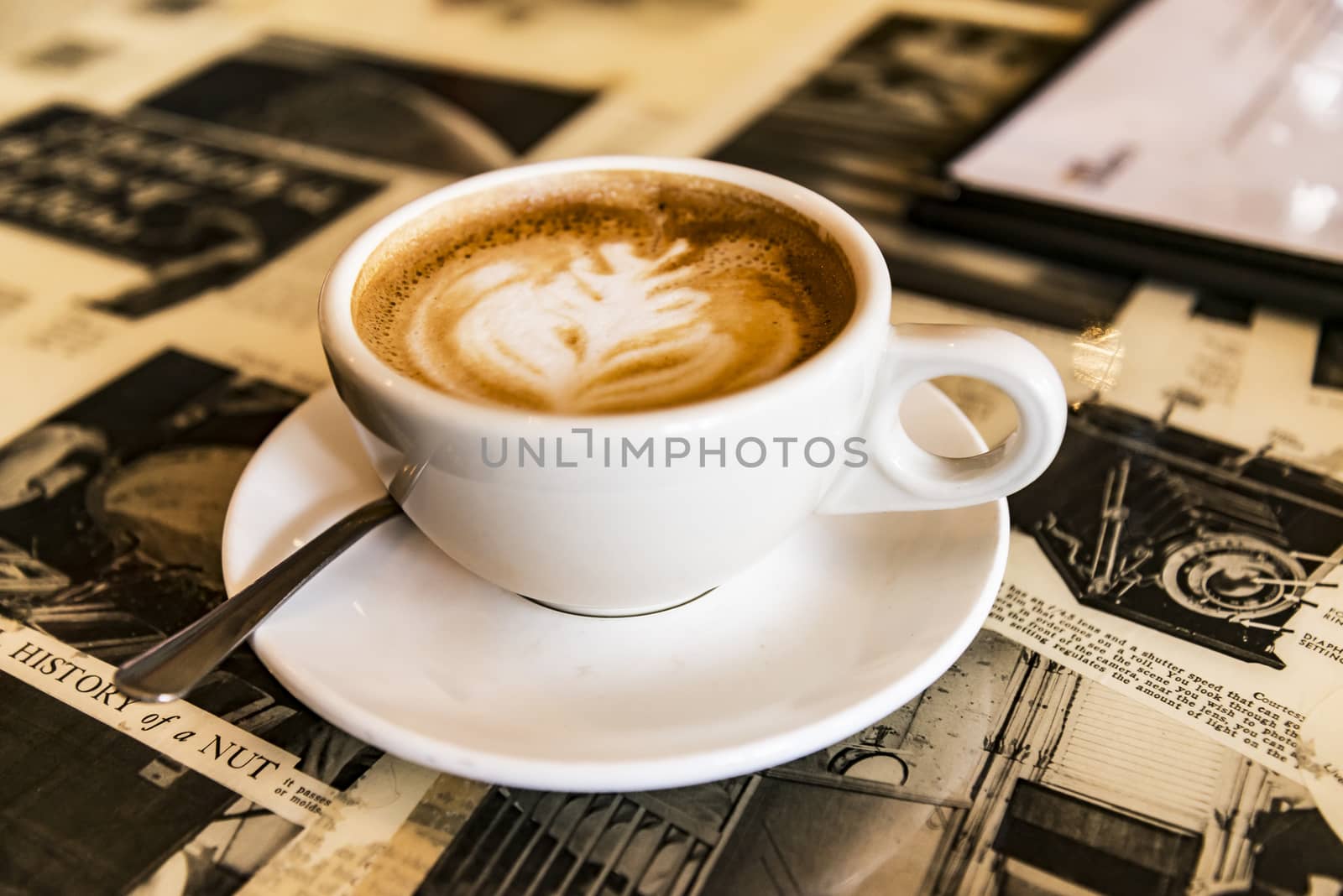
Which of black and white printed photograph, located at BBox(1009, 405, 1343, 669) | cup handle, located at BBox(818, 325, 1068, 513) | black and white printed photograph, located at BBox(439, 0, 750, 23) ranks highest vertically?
cup handle, located at BBox(818, 325, 1068, 513)

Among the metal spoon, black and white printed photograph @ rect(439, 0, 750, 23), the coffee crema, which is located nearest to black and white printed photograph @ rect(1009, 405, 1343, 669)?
the coffee crema

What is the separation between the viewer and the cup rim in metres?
0.44

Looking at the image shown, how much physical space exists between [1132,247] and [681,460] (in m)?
0.57

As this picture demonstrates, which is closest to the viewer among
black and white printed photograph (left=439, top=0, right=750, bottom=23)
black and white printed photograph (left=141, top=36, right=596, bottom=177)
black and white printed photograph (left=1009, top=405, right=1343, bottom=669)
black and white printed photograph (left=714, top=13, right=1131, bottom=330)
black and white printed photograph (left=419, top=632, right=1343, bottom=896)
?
black and white printed photograph (left=419, top=632, right=1343, bottom=896)

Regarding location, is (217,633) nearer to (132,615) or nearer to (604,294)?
(132,615)

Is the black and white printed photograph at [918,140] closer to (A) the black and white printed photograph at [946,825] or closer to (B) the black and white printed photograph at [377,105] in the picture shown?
(B) the black and white printed photograph at [377,105]

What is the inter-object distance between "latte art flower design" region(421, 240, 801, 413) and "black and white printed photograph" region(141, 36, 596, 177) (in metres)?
0.49

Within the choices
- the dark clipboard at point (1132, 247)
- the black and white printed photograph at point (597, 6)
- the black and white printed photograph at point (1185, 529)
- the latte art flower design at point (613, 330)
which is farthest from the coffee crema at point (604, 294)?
the black and white printed photograph at point (597, 6)

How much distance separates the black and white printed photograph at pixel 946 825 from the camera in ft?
1.40

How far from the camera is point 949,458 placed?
0.54 meters

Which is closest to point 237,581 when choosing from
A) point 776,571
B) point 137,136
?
point 776,571

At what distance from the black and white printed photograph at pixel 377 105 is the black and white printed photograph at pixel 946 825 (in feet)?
2.47

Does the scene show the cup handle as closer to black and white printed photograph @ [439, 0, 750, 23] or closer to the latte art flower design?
the latte art flower design

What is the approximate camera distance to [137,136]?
3.60 ft
